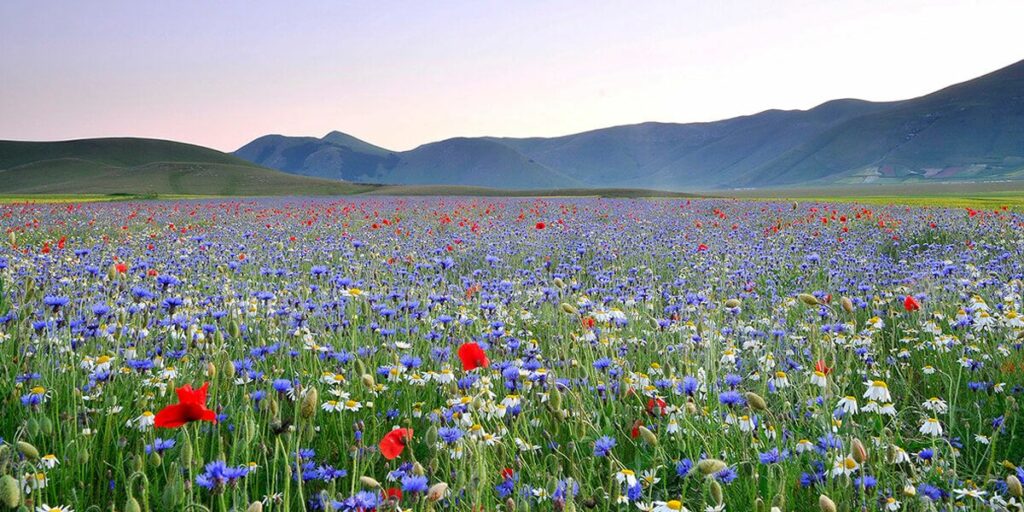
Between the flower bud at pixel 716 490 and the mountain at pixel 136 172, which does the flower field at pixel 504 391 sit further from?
the mountain at pixel 136 172

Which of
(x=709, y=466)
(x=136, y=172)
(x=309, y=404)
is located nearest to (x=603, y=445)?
(x=709, y=466)

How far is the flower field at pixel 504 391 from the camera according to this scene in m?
2.30

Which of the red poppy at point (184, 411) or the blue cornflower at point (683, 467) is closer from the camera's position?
the red poppy at point (184, 411)

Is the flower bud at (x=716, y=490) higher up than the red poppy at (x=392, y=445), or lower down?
lower down

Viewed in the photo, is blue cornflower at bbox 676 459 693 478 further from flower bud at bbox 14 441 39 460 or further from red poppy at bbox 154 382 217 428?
flower bud at bbox 14 441 39 460

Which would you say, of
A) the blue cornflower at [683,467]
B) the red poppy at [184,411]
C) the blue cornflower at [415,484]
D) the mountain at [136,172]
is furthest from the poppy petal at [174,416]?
the mountain at [136,172]

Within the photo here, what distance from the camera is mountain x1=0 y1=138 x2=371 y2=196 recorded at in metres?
75.1

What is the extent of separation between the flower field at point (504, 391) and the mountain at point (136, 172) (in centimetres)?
6665

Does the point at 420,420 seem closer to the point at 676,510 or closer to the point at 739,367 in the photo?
the point at 676,510

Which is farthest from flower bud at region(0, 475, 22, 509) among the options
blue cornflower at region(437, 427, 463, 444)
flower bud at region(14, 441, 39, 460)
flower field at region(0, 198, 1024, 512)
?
blue cornflower at region(437, 427, 463, 444)

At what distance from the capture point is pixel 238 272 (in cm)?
782

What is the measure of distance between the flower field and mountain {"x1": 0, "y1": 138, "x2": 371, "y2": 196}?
219 ft

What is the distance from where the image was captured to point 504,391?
148 inches

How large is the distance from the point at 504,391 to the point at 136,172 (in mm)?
102870
